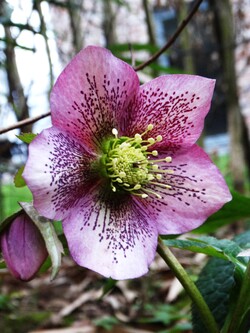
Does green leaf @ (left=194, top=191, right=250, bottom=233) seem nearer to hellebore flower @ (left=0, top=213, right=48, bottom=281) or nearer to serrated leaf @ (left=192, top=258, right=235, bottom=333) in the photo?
serrated leaf @ (left=192, top=258, right=235, bottom=333)

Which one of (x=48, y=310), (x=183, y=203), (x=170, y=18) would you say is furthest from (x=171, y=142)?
(x=170, y=18)

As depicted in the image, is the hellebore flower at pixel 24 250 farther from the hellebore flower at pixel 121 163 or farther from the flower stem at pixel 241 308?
the flower stem at pixel 241 308

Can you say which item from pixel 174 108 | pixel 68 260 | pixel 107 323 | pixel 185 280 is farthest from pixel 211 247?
pixel 68 260

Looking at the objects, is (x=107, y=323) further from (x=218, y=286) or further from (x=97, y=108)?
(x=97, y=108)

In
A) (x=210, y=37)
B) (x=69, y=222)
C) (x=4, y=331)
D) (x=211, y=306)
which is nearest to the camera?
(x=69, y=222)

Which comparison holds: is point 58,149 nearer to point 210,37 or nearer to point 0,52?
point 0,52

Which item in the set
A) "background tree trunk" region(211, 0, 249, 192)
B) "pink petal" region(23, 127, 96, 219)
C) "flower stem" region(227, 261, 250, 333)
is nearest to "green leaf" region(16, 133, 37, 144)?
"pink petal" region(23, 127, 96, 219)

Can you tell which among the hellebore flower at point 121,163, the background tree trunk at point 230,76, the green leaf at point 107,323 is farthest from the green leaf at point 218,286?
the background tree trunk at point 230,76
